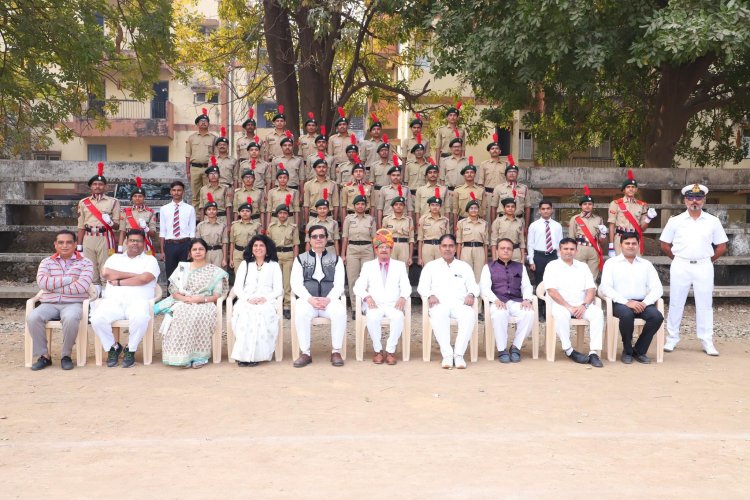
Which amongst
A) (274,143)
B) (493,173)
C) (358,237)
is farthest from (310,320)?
(274,143)

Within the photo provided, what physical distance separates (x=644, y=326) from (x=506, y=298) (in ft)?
4.51

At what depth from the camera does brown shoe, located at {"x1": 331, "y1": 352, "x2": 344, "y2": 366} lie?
702cm

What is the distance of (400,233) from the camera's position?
367 inches

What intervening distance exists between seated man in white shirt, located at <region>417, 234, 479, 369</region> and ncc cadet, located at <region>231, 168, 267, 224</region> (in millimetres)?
3244

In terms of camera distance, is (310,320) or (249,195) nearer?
(310,320)

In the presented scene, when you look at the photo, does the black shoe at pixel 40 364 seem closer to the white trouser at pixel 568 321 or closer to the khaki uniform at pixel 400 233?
the khaki uniform at pixel 400 233

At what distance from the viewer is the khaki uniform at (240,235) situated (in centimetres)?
922

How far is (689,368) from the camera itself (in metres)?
7.00

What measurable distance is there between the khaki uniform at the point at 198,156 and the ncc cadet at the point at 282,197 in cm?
127

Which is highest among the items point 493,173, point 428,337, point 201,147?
point 201,147

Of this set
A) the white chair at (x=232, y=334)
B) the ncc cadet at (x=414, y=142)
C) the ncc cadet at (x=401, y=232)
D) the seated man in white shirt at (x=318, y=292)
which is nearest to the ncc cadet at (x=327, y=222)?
the ncc cadet at (x=401, y=232)

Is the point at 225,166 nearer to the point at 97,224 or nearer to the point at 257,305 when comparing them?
the point at 97,224

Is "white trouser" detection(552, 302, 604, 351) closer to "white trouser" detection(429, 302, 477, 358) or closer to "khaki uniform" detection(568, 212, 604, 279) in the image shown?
"white trouser" detection(429, 302, 477, 358)

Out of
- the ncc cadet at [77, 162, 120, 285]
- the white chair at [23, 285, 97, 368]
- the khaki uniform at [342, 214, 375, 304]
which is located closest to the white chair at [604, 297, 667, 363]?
the khaki uniform at [342, 214, 375, 304]
